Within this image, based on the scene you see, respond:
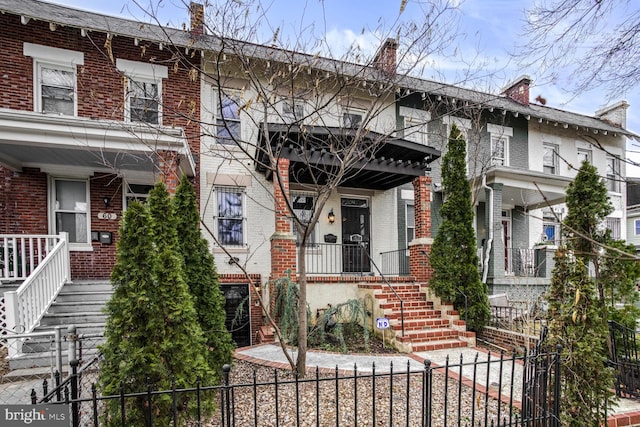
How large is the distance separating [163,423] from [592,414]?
414 centimetres

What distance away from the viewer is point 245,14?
14.5ft

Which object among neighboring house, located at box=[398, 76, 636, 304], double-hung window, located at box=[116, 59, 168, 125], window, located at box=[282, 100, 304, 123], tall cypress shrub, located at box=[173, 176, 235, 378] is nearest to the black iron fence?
tall cypress shrub, located at box=[173, 176, 235, 378]

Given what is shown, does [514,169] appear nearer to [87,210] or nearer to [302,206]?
[302,206]

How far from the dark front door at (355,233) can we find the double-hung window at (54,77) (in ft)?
24.7

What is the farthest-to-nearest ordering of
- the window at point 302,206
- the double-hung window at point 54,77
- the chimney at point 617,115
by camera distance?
the chimney at point 617,115 < the window at point 302,206 < the double-hung window at point 54,77

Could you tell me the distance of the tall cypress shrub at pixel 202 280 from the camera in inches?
171

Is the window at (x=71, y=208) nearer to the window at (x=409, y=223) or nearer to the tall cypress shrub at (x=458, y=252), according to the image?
the tall cypress shrub at (x=458, y=252)

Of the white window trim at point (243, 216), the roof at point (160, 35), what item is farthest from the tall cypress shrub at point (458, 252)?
the white window trim at point (243, 216)

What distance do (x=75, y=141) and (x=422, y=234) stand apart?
25.7 feet

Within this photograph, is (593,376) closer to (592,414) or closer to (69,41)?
(592,414)

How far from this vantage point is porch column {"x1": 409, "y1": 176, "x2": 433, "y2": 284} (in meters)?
8.54

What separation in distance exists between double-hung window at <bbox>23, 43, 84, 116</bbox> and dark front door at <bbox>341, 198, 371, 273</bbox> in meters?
7.53

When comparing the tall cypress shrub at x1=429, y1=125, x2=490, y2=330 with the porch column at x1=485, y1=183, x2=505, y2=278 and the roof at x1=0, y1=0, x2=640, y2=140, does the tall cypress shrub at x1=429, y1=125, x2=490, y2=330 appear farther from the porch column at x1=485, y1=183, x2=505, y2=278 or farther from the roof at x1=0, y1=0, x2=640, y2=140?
the porch column at x1=485, y1=183, x2=505, y2=278

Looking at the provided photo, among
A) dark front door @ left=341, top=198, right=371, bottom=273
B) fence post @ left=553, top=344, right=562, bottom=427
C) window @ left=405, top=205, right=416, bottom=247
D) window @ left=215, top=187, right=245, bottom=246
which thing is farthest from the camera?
window @ left=405, top=205, right=416, bottom=247
